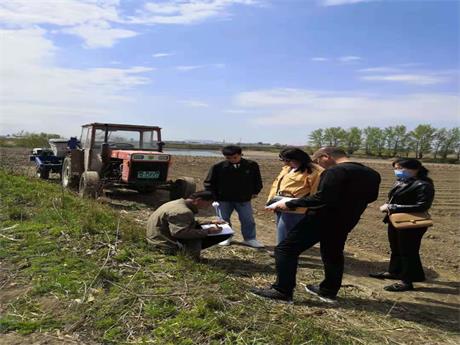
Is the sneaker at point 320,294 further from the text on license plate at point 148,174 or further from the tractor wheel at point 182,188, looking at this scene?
the text on license plate at point 148,174

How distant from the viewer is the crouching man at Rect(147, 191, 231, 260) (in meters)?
5.47

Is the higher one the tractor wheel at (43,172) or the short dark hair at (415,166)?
the short dark hair at (415,166)

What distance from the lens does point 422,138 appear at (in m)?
79.6

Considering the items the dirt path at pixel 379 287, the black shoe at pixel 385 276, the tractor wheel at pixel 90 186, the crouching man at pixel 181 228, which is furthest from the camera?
the tractor wheel at pixel 90 186

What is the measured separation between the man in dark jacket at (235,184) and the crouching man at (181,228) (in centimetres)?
155

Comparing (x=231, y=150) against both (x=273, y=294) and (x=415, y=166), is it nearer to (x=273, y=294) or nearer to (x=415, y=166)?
(x=415, y=166)

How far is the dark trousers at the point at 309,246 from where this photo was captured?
15.1ft

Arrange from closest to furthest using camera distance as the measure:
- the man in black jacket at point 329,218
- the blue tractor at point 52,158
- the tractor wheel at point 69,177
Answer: the man in black jacket at point 329,218, the tractor wheel at point 69,177, the blue tractor at point 52,158

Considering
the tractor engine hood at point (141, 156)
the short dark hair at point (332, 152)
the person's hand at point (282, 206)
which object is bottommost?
the person's hand at point (282, 206)

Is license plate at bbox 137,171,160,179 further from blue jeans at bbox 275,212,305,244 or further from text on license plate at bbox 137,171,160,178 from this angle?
blue jeans at bbox 275,212,305,244

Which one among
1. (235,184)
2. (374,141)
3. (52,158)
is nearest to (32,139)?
(52,158)

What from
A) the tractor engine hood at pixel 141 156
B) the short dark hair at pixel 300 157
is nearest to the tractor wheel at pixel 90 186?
the tractor engine hood at pixel 141 156

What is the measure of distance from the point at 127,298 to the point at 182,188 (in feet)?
23.0

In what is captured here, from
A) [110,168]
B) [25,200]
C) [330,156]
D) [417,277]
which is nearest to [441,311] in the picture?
[417,277]
